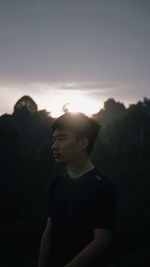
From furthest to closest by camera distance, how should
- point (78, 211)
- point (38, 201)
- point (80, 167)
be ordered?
point (38, 201)
point (80, 167)
point (78, 211)

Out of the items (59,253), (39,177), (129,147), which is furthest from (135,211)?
(59,253)

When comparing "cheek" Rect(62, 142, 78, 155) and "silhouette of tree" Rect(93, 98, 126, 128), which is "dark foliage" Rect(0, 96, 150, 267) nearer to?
"cheek" Rect(62, 142, 78, 155)

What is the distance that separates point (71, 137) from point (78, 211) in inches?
22.5

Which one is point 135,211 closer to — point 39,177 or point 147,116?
point 39,177

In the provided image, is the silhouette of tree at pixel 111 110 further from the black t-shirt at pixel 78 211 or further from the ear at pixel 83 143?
the black t-shirt at pixel 78 211

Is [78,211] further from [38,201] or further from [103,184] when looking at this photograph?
[38,201]

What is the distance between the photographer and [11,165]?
22.1 m

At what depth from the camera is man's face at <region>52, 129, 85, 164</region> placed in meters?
2.33

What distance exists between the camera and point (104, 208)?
2.01 m

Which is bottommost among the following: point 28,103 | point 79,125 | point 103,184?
point 103,184

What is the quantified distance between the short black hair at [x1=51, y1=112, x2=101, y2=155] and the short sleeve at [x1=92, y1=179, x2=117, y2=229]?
1.51ft

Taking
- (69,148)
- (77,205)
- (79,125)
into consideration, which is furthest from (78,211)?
(79,125)

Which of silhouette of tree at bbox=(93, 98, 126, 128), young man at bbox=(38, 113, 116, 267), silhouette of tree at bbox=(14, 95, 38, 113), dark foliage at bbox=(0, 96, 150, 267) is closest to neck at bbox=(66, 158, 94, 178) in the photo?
young man at bbox=(38, 113, 116, 267)

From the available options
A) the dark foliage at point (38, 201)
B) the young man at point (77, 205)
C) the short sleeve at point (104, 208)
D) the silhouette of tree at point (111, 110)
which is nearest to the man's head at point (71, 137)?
the young man at point (77, 205)
